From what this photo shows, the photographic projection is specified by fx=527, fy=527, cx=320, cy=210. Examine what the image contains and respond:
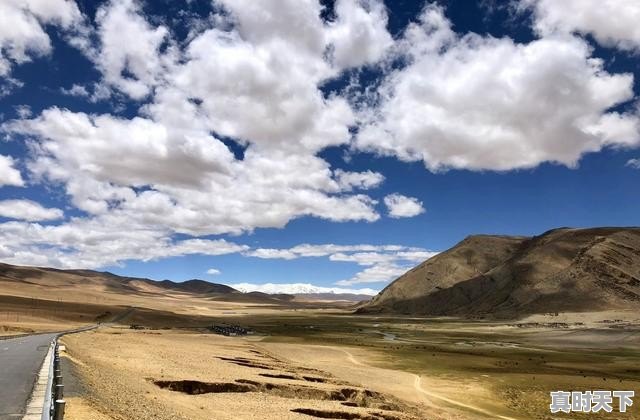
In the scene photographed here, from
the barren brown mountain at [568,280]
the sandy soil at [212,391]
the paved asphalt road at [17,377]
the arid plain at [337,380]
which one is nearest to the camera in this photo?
the paved asphalt road at [17,377]

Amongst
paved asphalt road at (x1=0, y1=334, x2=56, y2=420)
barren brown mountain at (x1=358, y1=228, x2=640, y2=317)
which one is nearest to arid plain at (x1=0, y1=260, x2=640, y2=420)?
paved asphalt road at (x1=0, y1=334, x2=56, y2=420)

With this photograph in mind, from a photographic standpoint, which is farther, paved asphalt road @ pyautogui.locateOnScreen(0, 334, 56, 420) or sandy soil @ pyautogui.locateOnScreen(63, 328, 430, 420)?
sandy soil @ pyautogui.locateOnScreen(63, 328, 430, 420)

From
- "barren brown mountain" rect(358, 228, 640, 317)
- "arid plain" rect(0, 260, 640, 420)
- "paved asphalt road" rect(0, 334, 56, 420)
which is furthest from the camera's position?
"barren brown mountain" rect(358, 228, 640, 317)

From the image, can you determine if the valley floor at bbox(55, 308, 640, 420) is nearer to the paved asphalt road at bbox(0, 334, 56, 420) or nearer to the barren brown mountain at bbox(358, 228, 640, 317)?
the paved asphalt road at bbox(0, 334, 56, 420)

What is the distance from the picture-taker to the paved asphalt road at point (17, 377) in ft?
49.4

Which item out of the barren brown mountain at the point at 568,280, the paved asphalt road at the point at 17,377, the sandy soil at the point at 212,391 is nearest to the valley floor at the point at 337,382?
the sandy soil at the point at 212,391

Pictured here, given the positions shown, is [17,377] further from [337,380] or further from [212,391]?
[337,380]

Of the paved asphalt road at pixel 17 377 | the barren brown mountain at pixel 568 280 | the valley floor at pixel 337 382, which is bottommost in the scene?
the valley floor at pixel 337 382

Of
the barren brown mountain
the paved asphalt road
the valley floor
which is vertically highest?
the barren brown mountain

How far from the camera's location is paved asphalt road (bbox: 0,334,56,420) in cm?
1505

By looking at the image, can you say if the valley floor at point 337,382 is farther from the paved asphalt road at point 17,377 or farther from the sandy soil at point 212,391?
the paved asphalt road at point 17,377

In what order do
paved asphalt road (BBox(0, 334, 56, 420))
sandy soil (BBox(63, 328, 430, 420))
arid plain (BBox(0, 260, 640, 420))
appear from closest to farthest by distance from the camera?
paved asphalt road (BBox(0, 334, 56, 420)) → sandy soil (BBox(63, 328, 430, 420)) → arid plain (BBox(0, 260, 640, 420))

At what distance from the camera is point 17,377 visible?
2038 centimetres

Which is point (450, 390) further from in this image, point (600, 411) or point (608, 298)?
point (608, 298)
